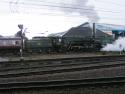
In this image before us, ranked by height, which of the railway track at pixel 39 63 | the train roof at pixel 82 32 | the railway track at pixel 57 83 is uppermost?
the train roof at pixel 82 32

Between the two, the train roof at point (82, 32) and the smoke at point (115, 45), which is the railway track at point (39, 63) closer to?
the smoke at point (115, 45)

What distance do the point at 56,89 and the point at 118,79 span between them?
2676mm

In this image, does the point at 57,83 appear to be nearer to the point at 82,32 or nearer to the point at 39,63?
the point at 39,63

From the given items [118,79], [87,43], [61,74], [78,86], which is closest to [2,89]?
[78,86]

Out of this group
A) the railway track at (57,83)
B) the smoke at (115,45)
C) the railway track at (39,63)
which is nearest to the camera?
the railway track at (57,83)

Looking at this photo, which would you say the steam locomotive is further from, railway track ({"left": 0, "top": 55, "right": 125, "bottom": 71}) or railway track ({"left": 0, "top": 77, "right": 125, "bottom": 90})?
railway track ({"left": 0, "top": 77, "right": 125, "bottom": 90})

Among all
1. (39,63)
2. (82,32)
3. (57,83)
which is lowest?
(39,63)

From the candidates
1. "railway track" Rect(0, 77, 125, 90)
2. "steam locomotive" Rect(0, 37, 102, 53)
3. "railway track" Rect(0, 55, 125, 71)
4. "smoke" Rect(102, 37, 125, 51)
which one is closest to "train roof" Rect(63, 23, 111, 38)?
"smoke" Rect(102, 37, 125, 51)

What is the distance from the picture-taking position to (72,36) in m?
43.1

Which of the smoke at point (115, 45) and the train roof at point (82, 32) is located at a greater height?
the train roof at point (82, 32)

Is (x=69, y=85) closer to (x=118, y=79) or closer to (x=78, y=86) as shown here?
(x=78, y=86)

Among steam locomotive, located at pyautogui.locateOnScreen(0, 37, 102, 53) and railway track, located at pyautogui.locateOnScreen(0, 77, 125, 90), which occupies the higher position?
railway track, located at pyautogui.locateOnScreen(0, 77, 125, 90)

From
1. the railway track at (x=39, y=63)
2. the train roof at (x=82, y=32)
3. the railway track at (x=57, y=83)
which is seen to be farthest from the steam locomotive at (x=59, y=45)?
the railway track at (x=57, y=83)

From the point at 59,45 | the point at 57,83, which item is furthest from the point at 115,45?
the point at 57,83
